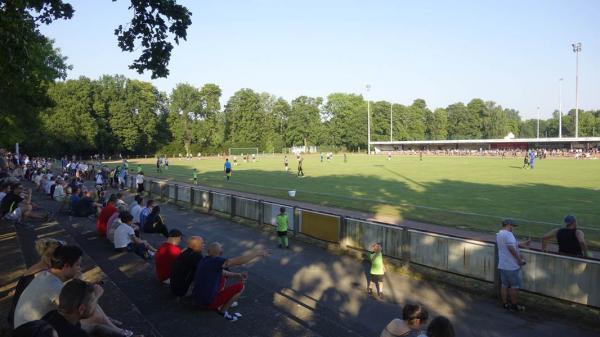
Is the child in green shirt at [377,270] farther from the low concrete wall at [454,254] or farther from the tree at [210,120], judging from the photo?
the tree at [210,120]

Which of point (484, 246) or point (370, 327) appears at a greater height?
point (484, 246)

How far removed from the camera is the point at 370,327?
7.99 metres

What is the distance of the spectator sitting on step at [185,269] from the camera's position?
23.5 feet

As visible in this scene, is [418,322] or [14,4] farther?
[14,4]

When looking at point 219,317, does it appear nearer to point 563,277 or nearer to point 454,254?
point 454,254

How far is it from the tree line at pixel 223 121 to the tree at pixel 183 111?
23cm

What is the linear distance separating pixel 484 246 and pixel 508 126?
15072 centimetres

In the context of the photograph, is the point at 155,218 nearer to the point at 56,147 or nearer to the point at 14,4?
the point at 14,4

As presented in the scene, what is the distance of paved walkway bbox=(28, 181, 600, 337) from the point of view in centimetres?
643

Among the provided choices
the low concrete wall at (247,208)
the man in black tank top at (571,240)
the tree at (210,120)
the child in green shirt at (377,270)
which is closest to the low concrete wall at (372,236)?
the child in green shirt at (377,270)

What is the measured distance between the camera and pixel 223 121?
115 metres

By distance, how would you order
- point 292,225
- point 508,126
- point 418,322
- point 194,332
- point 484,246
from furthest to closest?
point 508,126, point 292,225, point 484,246, point 194,332, point 418,322

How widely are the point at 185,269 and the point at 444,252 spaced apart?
619cm

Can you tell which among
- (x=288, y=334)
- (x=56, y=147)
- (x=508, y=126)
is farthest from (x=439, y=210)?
(x=508, y=126)
